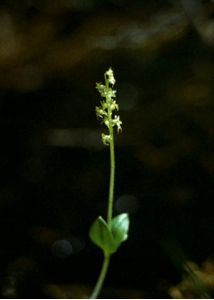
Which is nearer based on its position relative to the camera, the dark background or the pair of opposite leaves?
the pair of opposite leaves

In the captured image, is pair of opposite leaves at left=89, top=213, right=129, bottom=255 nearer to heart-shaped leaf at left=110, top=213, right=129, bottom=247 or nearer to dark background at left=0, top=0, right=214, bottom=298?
heart-shaped leaf at left=110, top=213, right=129, bottom=247

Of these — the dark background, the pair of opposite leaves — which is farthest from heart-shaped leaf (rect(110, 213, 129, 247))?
the dark background

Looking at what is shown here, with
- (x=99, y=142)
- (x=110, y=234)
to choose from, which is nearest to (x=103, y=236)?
(x=110, y=234)

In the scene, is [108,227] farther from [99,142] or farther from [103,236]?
[99,142]

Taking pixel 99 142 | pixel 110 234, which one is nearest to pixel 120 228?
pixel 110 234

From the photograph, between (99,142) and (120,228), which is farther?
(99,142)

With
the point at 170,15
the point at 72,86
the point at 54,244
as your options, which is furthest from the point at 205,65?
the point at 54,244

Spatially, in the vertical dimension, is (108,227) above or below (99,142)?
below

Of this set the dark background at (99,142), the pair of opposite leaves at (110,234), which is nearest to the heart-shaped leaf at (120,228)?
the pair of opposite leaves at (110,234)

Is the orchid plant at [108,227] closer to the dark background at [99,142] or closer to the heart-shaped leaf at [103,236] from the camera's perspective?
the heart-shaped leaf at [103,236]
